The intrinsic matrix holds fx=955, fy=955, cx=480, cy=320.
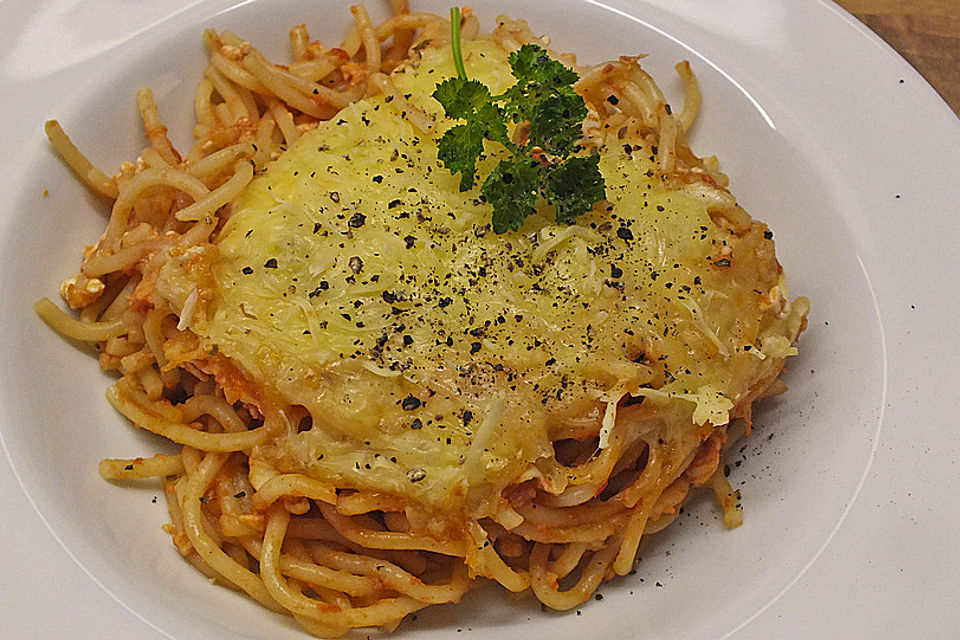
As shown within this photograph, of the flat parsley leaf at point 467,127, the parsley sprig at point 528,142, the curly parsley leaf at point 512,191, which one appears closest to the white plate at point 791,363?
the parsley sprig at point 528,142

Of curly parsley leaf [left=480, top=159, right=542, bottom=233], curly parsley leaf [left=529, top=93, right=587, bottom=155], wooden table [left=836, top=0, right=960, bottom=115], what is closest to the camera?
curly parsley leaf [left=480, top=159, right=542, bottom=233]

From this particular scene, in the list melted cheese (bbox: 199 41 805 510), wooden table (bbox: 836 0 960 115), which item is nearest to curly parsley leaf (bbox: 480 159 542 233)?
melted cheese (bbox: 199 41 805 510)

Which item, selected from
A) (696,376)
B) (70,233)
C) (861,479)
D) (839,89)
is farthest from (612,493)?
(70,233)

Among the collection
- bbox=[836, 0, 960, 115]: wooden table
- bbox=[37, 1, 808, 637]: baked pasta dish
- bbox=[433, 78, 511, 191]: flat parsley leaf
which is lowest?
bbox=[836, 0, 960, 115]: wooden table

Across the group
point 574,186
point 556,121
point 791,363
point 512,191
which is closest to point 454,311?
point 512,191

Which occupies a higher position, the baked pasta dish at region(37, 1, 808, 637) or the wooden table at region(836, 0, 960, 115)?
the baked pasta dish at region(37, 1, 808, 637)

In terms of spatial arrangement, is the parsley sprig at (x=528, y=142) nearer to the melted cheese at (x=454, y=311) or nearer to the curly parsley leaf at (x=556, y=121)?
the curly parsley leaf at (x=556, y=121)

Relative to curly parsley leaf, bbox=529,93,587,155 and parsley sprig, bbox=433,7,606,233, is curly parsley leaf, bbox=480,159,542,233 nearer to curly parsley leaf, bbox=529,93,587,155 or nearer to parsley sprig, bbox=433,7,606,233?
parsley sprig, bbox=433,7,606,233
